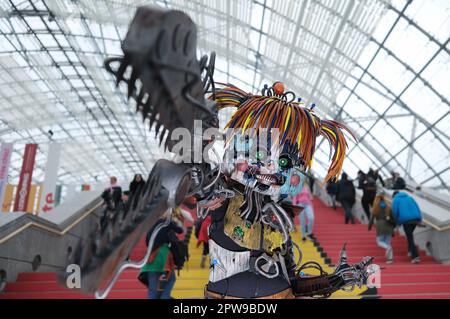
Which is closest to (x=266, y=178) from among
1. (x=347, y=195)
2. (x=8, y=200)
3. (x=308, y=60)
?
(x=347, y=195)

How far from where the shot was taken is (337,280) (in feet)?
5.69

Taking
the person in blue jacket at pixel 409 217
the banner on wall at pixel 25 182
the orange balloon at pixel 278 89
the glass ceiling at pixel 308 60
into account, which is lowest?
the orange balloon at pixel 278 89

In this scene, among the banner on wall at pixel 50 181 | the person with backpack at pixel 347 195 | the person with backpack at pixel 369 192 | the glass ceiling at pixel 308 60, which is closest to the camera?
the person with backpack at pixel 369 192

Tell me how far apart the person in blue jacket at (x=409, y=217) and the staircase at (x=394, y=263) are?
20cm

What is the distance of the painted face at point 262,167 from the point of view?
1.67 m

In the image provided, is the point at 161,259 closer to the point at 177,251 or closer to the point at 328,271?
the point at 177,251

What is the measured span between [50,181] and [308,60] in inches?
345

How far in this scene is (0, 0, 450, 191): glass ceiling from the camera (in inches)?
432

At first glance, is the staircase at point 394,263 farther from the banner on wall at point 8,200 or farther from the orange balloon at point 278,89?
the banner on wall at point 8,200

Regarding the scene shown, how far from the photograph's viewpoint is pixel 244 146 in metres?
1.71

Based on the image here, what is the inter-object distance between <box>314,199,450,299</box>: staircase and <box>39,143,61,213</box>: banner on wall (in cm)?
747

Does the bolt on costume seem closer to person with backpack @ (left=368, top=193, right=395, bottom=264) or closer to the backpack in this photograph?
the backpack

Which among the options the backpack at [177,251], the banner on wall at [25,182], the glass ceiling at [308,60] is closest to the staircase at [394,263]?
the backpack at [177,251]

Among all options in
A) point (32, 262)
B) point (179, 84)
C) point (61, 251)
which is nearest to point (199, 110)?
point (179, 84)
